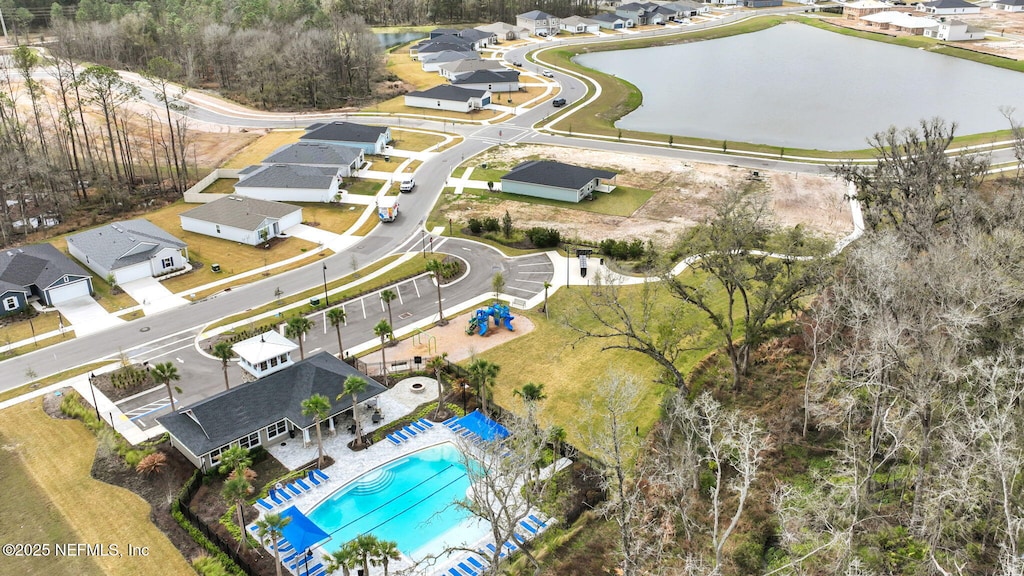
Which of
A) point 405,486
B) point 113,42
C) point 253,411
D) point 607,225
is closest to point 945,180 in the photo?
point 607,225

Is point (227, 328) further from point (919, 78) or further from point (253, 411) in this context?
point (919, 78)

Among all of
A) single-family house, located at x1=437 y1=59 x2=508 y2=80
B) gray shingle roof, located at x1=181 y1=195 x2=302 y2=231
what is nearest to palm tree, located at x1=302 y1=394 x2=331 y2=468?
gray shingle roof, located at x1=181 y1=195 x2=302 y2=231

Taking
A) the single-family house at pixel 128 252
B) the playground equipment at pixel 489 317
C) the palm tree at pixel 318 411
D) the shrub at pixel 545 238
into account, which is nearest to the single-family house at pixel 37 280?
the single-family house at pixel 128 252

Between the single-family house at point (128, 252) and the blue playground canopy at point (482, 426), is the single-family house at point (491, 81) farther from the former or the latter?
the blue playground canopy at point (482, 426)

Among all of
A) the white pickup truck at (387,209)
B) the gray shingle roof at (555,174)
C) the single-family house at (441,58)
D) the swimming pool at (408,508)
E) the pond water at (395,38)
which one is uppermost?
the pond water at (395,38)

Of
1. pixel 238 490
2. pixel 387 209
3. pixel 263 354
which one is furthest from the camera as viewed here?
pixel 387 209

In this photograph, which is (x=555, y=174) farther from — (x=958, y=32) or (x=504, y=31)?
(x=958, y=32)

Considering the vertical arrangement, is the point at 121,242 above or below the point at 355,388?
below

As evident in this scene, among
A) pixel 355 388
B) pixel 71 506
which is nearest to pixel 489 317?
pixel 355 388
